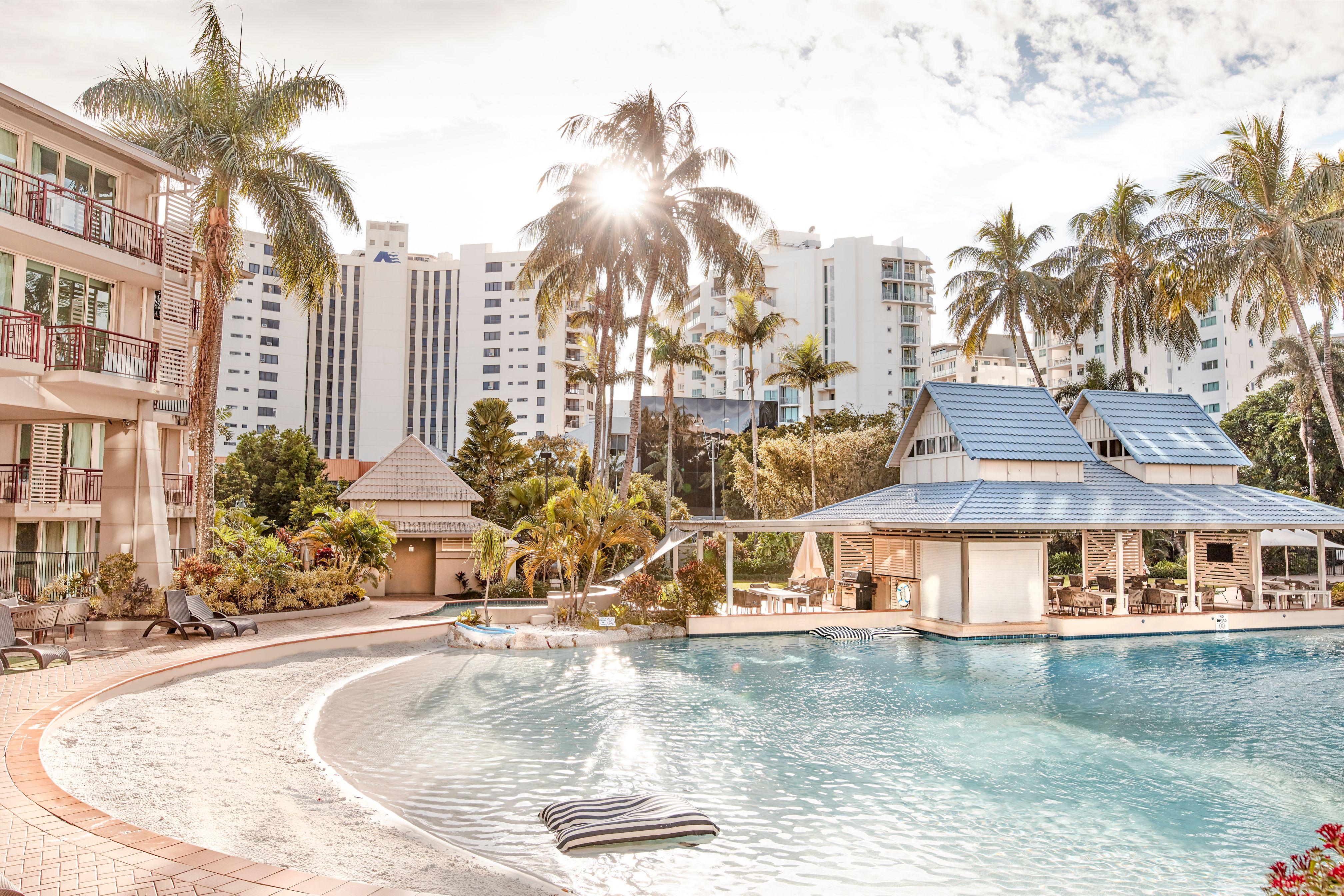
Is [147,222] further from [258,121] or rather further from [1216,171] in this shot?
[1216,171]

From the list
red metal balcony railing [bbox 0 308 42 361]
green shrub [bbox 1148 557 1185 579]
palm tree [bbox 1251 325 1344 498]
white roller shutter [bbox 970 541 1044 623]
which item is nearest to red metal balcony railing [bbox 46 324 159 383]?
red metal balcony railing [bbox 0 308 42 361]

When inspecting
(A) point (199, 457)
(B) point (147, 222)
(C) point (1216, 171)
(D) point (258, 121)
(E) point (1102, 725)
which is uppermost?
(C) point (1216, 171)

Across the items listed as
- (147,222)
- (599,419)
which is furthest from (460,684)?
(599,419)

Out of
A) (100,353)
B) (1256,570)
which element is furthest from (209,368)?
(1256,570)

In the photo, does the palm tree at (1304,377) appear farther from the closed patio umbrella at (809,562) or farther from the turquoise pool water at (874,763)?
the turquoise pool water at (874,763)

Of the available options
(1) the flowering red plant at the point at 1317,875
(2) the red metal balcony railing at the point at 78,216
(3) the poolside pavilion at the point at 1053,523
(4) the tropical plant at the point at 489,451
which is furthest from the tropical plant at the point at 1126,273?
(1) the flowering red plant at the point at 1317,875

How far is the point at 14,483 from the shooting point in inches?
759

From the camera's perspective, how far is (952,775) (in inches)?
400

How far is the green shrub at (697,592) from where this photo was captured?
71.9 feet

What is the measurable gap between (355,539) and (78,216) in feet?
35.9

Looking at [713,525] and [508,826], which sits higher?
[713,525]

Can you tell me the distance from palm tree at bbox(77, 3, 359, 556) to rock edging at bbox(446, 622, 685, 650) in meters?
6.78

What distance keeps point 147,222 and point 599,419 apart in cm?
1426

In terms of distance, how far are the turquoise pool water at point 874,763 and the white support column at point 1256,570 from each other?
296 inches
